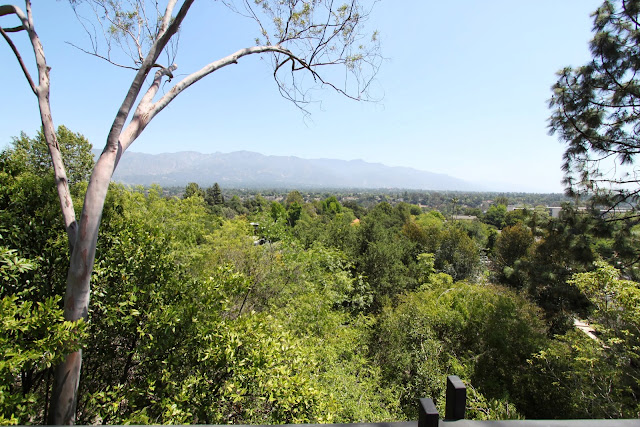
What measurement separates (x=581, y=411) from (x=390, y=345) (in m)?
4.33

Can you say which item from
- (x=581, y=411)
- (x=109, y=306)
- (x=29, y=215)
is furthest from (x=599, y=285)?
(x=29, y=215)

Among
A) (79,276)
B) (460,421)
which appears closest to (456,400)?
(460,421)

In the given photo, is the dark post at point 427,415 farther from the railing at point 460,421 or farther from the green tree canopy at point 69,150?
the green tree canopy at point 69,150

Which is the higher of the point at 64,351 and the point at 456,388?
the point at 456,388

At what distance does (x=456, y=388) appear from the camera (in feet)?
2.75

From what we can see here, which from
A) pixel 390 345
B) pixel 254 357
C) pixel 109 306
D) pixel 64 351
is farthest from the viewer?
pixel 390 345

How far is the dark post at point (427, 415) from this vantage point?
2.54 ft

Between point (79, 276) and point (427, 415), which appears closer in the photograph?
point (427, 415)

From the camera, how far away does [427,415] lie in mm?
778

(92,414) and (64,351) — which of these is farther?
(92,414)

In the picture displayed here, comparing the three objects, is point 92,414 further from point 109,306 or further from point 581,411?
point 581,411

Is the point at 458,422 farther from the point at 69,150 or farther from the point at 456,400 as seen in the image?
the point at 69,150

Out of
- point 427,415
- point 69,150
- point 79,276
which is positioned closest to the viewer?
point 427,415

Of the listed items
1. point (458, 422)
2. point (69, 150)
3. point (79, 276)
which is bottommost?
point (79, 276)
